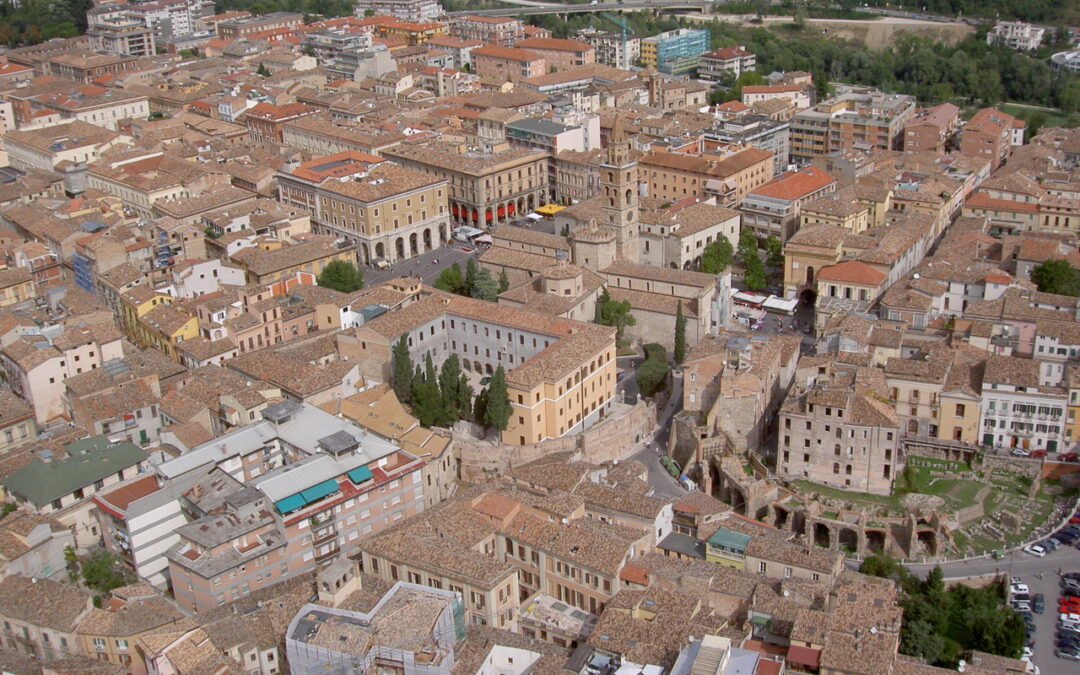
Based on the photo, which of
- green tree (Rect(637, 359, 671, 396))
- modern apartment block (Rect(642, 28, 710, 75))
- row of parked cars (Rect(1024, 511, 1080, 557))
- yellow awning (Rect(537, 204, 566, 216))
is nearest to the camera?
row of parked cars (Rect(1024, 511, 1080, 557))

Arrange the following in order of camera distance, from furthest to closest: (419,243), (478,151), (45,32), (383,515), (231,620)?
1. (45,32)
2. (478,151)
3. (419,243)
4. (383,515)
5. (231,620)

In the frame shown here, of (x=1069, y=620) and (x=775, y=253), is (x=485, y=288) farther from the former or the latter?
(x=1069, y=620)

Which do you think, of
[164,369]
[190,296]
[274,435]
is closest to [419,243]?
[190,296]

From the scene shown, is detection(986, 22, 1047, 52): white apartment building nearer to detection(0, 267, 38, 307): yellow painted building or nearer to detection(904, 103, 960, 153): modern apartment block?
detection(904, 103, 960, 153): modern apartment block

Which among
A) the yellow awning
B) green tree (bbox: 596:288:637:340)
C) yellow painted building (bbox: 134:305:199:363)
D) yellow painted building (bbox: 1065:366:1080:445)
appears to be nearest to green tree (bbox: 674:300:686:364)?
green tree (bbox: 596:288:637:340)

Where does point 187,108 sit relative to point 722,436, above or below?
above

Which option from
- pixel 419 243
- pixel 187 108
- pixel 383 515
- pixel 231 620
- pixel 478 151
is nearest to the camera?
pixel 231 620

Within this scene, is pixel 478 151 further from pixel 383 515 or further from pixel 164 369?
pixel 383 515

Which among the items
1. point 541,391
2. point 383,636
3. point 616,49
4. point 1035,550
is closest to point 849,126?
point 616,49
